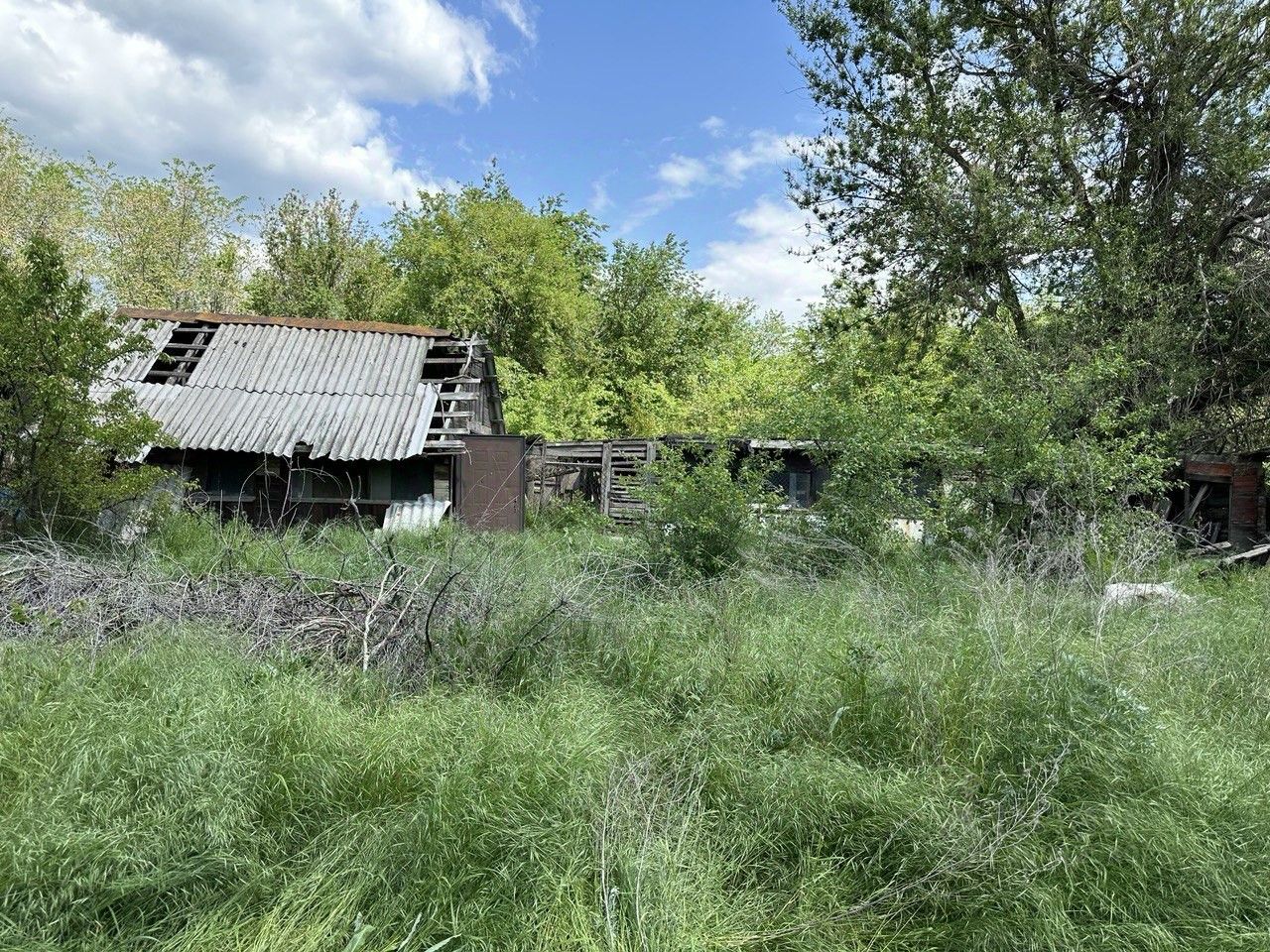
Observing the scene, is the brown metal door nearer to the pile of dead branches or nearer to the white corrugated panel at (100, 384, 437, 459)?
the white corrugated panel at (100, 384, 437, 459)

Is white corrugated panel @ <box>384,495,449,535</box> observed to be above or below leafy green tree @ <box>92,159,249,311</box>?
below

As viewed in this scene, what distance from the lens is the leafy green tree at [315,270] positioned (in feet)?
76.3

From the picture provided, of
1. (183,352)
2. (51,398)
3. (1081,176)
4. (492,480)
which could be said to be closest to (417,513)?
(492,480)

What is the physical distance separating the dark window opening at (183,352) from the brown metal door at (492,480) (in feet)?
18.1

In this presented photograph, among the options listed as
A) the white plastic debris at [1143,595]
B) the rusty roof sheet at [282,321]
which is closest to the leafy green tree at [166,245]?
the rusty roof sheet at [282,321]

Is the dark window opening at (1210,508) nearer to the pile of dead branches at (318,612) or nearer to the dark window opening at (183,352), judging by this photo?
the pile of dead branches at (318,612)

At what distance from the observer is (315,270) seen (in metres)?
23.4

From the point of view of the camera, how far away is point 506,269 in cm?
2095

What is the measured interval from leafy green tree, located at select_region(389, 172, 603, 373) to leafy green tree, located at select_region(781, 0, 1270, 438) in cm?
1079

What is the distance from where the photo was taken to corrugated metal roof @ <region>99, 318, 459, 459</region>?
11109 millimetres

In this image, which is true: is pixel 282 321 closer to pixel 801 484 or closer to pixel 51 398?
pixel 51 398

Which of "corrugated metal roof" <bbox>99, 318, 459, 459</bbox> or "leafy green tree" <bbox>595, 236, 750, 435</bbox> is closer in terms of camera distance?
"corrugated metal roof" <bbox>99, 318, 459, 459</bbox>

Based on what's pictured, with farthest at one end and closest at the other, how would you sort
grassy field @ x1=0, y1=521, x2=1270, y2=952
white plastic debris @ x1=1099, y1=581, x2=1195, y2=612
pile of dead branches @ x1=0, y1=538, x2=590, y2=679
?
white plastic debris @ x1=1099, y1=581, x2=1195, y2=612
pile of dead branches @ x1=0, y1=538, x2=590, y2=679
grassy field @ x1=0, y1=521, x2=1270, y2=952

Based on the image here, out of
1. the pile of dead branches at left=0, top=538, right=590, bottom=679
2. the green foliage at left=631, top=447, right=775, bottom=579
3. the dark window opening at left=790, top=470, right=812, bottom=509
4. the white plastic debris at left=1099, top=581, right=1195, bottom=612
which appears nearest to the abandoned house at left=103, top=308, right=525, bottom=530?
the green foliage at left=631, top=447, right=775, bottom=579
